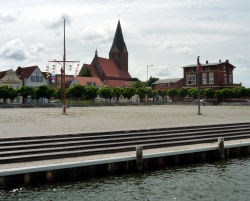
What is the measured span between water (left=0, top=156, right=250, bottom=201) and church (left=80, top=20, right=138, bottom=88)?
126 meters

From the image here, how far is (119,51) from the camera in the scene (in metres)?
153

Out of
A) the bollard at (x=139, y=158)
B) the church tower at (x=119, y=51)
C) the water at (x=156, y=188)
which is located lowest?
the water at (x=156, y=188)

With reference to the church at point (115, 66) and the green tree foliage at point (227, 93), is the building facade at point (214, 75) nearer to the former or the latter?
the green tree foliage at point (227, 93)

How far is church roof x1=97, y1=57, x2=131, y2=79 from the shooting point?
479 ft

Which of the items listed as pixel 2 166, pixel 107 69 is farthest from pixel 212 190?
pixel 107 69

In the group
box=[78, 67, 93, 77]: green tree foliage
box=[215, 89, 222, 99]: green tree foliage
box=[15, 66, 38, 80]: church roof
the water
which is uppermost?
box=[78, 67, 93, 77]: green tree foliage

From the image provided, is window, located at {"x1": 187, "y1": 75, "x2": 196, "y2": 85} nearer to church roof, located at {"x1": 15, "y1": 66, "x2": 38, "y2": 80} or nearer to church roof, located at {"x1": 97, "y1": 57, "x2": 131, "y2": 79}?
church roof, located at {"x1": 97, "y1": 57, "x2": 131, "y2": 79}

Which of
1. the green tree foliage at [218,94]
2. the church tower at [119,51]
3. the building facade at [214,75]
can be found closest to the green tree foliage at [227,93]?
the green tree foliage at [218,94]

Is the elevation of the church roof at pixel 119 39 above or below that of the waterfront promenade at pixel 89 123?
above

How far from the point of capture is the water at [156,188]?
38.0 ft

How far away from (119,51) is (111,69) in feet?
31.4

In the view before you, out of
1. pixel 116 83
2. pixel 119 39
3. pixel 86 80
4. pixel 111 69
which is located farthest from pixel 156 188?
pixel 119 39

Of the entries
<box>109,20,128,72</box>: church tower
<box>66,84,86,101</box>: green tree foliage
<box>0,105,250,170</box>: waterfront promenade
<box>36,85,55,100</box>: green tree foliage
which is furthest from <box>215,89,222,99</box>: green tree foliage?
<box>109,20,128,72</box>: church tower

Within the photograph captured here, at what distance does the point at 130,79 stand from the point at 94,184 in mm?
146783
